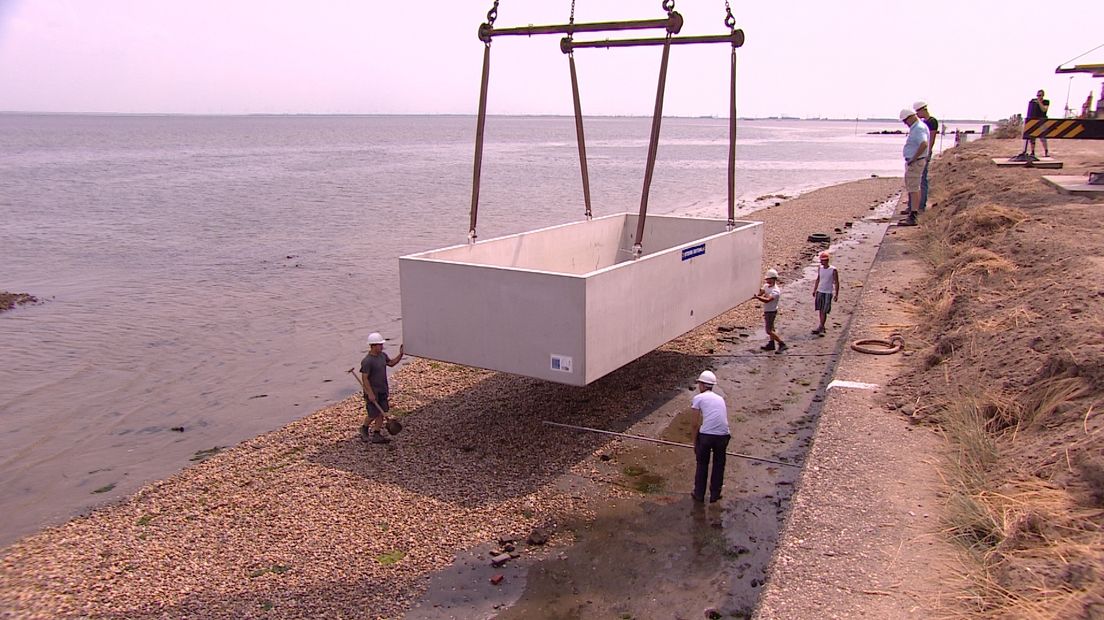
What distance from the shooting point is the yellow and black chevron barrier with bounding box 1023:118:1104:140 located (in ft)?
45.8

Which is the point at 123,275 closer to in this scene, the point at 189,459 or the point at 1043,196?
the point at 189,459

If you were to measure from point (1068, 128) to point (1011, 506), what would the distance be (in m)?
12.7

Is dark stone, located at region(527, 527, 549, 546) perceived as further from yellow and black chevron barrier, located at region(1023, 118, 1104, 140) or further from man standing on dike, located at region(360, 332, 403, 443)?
yellow and black chevron barrier, located at region(1023, 118, 1104, 140)

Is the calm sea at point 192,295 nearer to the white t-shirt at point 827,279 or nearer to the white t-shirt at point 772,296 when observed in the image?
the white t-shirt at point 772,296

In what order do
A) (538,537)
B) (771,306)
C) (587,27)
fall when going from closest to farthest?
(538,537) → (587,27) → (771,306)

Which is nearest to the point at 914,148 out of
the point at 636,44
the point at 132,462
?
the point at 636,44

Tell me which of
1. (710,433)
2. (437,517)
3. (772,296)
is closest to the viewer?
(710,433)

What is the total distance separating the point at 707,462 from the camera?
23.7 ft

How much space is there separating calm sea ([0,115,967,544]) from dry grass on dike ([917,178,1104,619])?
8.20 m

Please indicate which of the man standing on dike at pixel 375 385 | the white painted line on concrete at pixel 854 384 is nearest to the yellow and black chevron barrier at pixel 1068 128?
the white painted line on concrete at pixel 854 384

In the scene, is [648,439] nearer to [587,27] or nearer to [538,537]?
[538,537]

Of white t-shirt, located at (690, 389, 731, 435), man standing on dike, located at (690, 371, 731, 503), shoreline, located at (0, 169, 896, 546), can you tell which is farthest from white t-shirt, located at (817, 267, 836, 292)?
shoreline, located at (0, 169, 896, 546)

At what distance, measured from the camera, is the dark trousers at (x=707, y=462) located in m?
7.07

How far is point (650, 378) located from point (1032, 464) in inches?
233
